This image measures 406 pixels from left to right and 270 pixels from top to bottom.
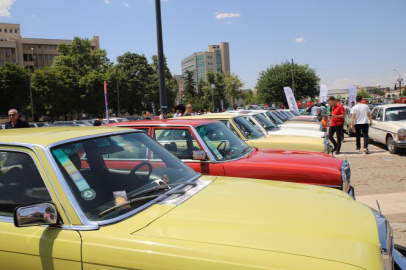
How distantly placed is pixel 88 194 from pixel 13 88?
40.2 m

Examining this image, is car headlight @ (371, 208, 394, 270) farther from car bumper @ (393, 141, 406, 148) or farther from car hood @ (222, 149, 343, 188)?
car bumper @ (393, 141, 406, 148)

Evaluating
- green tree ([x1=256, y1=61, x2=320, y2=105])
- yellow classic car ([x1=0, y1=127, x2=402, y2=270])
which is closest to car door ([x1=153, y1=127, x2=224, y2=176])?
yellow classic car ([x1=0, y1=127, x2=402, y2=270])

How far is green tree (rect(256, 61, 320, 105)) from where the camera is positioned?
168 feet

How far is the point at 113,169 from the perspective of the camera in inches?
117

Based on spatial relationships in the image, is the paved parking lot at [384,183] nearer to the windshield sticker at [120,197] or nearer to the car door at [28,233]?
the windshield sticker at [120,197]

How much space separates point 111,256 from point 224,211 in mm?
784

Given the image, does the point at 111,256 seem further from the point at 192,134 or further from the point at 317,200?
the point at 192,134

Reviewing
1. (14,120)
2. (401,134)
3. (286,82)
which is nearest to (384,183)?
(401,134)

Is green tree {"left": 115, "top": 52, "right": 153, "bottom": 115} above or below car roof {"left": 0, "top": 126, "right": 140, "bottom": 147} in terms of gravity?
above

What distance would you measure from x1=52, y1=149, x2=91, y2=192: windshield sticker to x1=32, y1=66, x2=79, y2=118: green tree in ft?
139

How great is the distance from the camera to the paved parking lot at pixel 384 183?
4.99m

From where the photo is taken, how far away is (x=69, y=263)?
5.98 feet

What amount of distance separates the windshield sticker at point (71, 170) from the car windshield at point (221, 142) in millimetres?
2430

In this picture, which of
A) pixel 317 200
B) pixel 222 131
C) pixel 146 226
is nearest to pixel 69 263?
pixel 146 226
